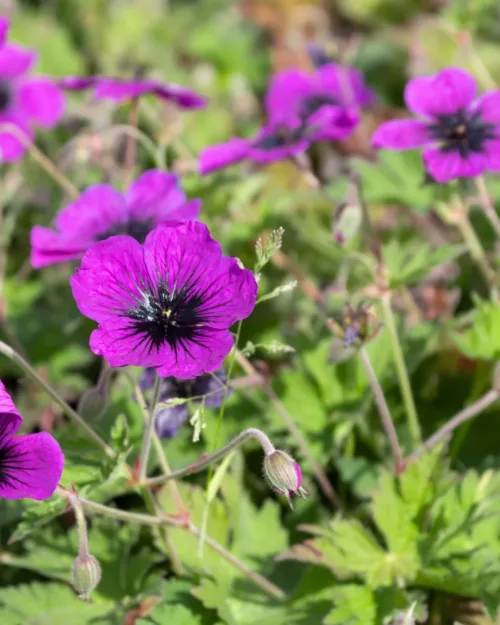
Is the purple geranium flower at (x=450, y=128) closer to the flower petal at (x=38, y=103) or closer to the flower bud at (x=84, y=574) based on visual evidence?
the flower bud at (x=84, y=574)

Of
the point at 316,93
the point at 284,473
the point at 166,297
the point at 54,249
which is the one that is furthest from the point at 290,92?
the point at 284,473

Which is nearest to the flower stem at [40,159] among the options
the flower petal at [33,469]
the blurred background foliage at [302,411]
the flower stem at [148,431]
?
the blurred background foliage at [302,411]

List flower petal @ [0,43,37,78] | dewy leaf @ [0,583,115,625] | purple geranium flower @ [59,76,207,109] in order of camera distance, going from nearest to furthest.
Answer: dewy leaf @ [0,583,115,625] → purple geranium flower @ [59,76,207,109] → flower petal @ [0,43,37,78]

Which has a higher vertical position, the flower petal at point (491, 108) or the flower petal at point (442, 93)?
the flower petal at point (442, 93)

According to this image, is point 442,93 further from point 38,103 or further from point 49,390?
point 38,103

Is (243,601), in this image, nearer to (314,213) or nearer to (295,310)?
(295,310)

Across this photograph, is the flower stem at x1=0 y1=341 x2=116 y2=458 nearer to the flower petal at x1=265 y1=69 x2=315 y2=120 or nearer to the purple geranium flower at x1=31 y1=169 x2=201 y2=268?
the purple geranium flower at x1=31 y1=169 x2=201 y2=268

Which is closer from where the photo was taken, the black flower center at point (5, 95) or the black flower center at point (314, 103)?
the black flower center at point (314, 103)

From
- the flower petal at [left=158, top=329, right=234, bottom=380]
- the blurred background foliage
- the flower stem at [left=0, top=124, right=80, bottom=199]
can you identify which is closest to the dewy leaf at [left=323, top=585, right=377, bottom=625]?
the blurred background foliage
